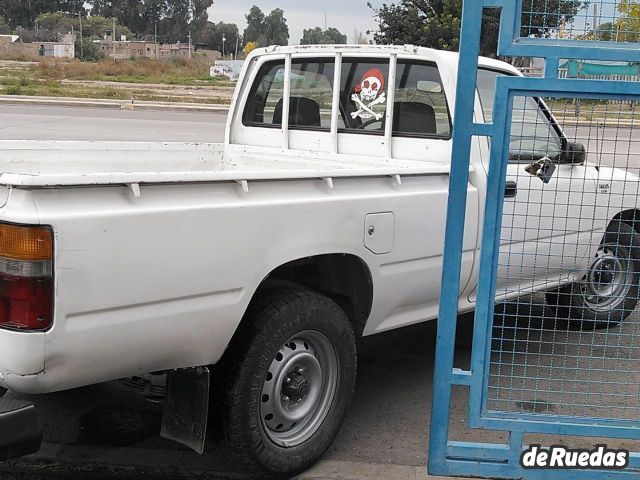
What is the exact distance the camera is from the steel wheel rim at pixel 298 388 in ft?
11.2

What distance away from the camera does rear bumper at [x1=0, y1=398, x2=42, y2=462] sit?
101 inches

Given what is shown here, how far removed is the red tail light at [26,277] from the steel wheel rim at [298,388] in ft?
3.70

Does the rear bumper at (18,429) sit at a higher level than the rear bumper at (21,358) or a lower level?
lower

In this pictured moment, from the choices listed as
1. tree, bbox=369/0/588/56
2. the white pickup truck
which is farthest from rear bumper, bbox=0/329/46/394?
tree, bbox=369/0/588/56

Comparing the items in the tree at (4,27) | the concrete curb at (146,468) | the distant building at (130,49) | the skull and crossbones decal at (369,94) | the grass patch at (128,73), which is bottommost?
the concrete curb at (146,468)

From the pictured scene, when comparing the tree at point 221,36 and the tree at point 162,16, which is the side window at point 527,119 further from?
the tree at point 162,16

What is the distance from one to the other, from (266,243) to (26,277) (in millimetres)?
974

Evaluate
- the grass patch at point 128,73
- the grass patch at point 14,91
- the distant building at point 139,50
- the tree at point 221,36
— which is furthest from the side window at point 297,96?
the tree at point 221,36

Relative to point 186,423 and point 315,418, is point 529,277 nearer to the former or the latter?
point 315,418

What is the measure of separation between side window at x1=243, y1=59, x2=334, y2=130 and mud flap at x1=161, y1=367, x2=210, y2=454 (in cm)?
229

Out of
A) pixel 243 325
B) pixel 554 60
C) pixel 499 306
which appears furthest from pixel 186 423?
pixel 499 306

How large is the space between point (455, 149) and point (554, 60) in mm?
488

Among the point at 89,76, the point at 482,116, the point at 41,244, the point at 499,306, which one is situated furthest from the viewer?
the point at 89,76

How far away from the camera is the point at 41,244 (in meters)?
2.48
